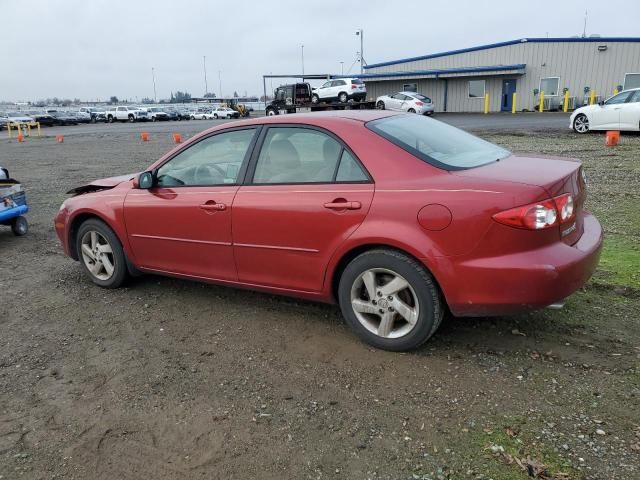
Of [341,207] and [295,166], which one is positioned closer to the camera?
[341,207]

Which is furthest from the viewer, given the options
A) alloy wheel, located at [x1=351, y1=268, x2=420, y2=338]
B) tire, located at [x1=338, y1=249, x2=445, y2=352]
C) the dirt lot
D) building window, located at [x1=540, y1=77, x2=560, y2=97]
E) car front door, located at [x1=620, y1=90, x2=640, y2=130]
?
building window, located at [x1=540, y1=77, x2=560, y2=97]

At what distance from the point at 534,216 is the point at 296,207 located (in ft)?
5.15

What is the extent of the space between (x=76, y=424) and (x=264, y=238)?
1.71m

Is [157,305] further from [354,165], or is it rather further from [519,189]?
[519,189]

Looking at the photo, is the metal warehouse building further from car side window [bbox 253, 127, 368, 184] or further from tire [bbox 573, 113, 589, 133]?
car side window [bbox 253, 127, 368, 184]

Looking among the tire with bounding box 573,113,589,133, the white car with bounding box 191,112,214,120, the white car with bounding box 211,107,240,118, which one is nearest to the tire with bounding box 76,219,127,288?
the tire with bounding box 573,113,589,133

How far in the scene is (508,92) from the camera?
124ft

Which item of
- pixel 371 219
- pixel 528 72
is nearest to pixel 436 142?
pixel 371 219

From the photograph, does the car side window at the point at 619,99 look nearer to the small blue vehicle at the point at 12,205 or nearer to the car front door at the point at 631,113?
the car front door at the point at 631,113

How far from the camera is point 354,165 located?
3723 mm

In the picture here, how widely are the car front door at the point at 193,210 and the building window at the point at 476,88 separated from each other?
3855cm

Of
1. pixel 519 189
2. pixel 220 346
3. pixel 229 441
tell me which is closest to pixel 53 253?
pixel 220 346

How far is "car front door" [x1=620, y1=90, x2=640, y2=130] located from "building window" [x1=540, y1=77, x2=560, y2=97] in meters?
21.6

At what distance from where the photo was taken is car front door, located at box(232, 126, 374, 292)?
12.1 feet
